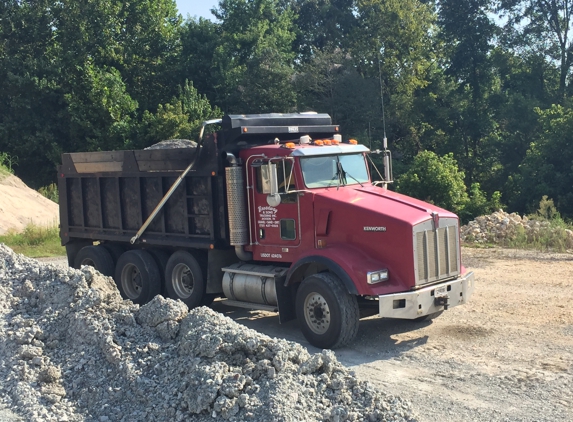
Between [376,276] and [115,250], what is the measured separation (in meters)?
6.20

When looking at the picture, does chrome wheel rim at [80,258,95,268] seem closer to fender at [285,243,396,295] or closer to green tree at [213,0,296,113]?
fender at [285,243,396,295]

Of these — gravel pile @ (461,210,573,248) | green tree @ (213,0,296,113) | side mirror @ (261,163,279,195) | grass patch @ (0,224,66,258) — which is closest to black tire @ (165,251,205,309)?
side mirror @ (261,163,279,195)

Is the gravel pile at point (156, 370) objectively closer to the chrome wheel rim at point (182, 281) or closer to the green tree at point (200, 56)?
the chrome wheel rim at point (182, 281)

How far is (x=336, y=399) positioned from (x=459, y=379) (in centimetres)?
211

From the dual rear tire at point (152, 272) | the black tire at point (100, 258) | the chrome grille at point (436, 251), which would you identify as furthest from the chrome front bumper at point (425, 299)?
the black tire at point (100, 258)

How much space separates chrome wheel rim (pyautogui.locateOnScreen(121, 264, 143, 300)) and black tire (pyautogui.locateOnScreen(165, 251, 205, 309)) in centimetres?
90

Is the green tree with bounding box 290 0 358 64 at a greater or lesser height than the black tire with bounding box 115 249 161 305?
greater

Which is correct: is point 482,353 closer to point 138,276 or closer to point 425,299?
point 425,299

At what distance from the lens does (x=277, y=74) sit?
35188 millimetres

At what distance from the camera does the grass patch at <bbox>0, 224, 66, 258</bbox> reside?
21.3 meters

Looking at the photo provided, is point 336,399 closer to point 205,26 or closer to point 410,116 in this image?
point 410,116


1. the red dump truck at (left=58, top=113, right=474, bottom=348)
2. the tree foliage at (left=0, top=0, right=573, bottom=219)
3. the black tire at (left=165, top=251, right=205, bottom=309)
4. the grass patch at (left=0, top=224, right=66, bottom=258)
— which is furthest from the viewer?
the tree foliage at (left=0, top=0, right=573, bottom=219)

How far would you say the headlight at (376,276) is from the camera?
349 inches

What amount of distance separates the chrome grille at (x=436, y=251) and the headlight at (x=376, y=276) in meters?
0.43
